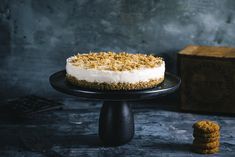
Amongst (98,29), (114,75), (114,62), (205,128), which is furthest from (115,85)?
(98,29)

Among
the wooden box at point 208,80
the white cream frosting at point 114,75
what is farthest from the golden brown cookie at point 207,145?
the wooden box at point 208,80

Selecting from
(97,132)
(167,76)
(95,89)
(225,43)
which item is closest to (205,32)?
(225,43)

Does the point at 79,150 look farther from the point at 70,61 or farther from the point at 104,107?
the point at 70,61

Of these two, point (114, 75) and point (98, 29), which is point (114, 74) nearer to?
point (114, 75)

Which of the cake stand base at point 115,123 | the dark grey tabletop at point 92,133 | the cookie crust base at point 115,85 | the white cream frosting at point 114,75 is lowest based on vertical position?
the dark grey tabletop at point 92,133

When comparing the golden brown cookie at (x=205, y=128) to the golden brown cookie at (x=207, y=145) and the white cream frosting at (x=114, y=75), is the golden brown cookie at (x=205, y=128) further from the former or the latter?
the white cream frosting at (x=114, y=75)

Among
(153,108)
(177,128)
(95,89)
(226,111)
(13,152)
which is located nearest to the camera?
(95,89)
